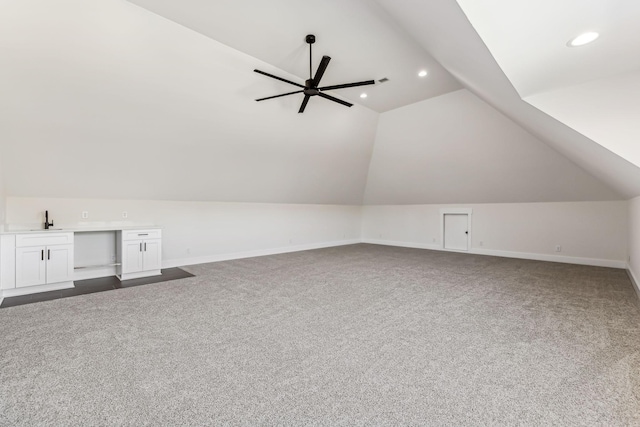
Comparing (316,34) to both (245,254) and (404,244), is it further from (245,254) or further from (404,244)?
(404,244)

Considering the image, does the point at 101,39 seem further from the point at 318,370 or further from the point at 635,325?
the point at 635,325

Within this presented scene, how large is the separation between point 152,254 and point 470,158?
7361 mm

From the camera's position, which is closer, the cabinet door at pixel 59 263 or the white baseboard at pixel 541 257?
the cabinet door at pixel 59 263

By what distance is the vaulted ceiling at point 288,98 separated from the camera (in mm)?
2584

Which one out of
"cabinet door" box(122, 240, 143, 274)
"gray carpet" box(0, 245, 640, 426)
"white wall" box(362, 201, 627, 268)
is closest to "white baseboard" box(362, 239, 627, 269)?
"white wall" box(362, 201, 627, 268)

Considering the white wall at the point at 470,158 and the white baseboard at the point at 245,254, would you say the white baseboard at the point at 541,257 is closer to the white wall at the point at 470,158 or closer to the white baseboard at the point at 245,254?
the white wall at the point at 470,158

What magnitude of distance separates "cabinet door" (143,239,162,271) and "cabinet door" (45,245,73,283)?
111 cm

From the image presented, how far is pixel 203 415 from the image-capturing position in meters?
1.84

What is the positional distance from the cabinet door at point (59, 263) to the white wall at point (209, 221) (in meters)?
0.84

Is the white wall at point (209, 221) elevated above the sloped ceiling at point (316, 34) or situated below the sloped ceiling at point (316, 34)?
below

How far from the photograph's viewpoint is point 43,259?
4.59 meters

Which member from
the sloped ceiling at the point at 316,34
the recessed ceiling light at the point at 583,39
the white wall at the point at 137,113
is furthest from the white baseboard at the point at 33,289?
the recessed ceiling light at the point at 583,39

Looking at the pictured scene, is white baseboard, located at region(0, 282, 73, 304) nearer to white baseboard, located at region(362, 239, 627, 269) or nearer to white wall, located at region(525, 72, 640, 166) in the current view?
white wall, located at region(525, 72, 640, 166)

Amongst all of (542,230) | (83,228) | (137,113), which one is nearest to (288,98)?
(137,113)
